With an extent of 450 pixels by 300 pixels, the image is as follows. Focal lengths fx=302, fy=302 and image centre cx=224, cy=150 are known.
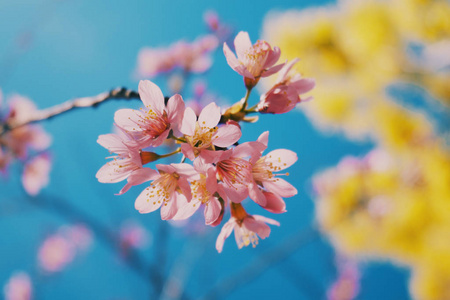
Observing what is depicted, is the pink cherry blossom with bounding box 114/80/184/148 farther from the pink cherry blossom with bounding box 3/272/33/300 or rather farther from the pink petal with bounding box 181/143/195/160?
the pink cherry blossom with bounding box 3/272/33/300

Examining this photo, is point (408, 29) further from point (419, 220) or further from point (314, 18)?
point (419, 220)

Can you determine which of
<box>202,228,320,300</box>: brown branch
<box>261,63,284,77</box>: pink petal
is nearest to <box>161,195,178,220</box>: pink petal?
<box>261,63,284,77</box>: pink petal

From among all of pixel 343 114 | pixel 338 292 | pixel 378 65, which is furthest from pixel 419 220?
pixel 378 65

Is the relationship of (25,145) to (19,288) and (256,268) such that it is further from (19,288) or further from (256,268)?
(19,288)

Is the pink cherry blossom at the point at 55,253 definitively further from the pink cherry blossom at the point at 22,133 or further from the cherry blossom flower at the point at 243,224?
the cherry blossom flower at the point at 243,224

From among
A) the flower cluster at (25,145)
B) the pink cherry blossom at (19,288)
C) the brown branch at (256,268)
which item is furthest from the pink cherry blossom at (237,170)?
the pink cherry blossom at (19,288)

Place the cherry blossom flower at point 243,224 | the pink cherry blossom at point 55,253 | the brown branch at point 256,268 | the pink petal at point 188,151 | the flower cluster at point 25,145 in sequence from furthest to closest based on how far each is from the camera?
the pink cherry blossom at point 55,253, the brown branch at point 256,268, the flower cluster at point 25,145, the cherry blossom flower at point 243,224, the pink petal at point 188,151
